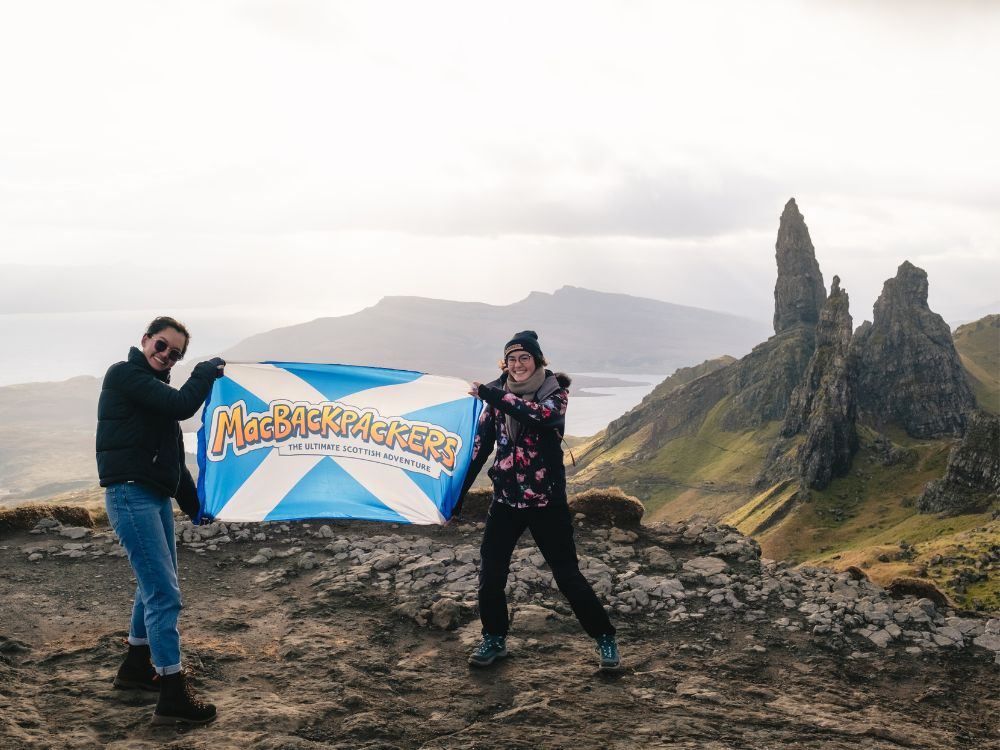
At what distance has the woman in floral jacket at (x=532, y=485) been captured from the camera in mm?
8086

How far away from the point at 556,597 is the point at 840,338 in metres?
210

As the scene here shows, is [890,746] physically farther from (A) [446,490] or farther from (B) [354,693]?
(A) [446,490]

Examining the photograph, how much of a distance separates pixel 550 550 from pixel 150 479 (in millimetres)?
4349

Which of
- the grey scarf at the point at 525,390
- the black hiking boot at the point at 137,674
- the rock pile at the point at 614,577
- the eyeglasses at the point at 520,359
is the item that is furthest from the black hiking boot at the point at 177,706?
the eyeglasses at the point at 520,359

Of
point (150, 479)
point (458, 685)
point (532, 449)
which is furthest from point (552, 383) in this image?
point (150, 479)

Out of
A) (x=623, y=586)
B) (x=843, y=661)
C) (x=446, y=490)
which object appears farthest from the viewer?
(x=623, y=586)

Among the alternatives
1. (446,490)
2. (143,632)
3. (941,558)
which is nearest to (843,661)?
(446,490)

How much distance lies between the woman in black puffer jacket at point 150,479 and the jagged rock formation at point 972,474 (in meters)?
147

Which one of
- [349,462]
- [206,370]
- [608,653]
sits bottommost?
[608,653]

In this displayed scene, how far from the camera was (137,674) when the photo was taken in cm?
764

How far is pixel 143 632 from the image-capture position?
7648mm

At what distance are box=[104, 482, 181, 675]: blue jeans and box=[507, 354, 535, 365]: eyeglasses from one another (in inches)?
158

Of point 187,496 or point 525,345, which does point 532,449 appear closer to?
point 525,345

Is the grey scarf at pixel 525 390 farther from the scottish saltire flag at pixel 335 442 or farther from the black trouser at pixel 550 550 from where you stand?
the scottish saltire flag at pixel 335 442
